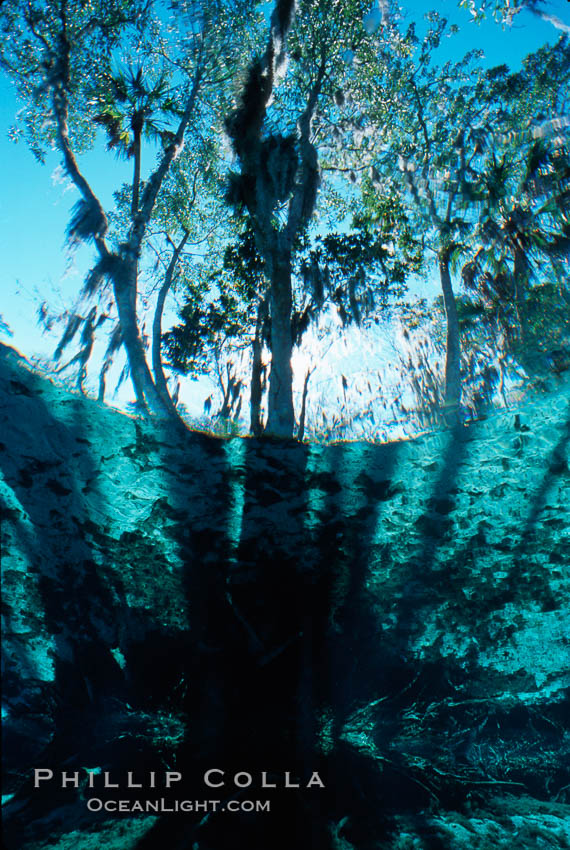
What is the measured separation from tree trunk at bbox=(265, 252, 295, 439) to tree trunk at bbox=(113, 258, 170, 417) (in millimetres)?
2064

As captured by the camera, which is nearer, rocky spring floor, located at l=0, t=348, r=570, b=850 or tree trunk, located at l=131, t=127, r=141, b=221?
rocky spring floor, located at l=0, t=348, r=570, b=850

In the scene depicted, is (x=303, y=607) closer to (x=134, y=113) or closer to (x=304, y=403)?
(x=304, y=403)

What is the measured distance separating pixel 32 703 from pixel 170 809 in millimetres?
920

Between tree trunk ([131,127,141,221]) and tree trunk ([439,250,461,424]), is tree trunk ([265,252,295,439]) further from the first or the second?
tree trunk ([131,127,141,221])

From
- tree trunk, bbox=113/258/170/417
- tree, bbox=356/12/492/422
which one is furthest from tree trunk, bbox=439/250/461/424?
tree trunk, bbox=113/258/170/417

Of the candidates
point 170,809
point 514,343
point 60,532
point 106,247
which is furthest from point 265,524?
point 514,343

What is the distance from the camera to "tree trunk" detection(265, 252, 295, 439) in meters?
7.05

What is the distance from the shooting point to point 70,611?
242 centimetres

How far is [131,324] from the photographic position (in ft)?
23.7

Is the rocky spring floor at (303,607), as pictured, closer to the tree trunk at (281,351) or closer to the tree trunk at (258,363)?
the tree trunk at (281,351)

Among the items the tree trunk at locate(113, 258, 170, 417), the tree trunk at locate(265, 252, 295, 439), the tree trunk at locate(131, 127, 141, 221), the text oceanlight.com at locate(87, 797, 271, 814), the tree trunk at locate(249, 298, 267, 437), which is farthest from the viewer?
the tree trunk at locate(249, 298, 267, 437)

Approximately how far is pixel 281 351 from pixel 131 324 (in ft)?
8.87

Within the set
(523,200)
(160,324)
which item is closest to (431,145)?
(523,200)

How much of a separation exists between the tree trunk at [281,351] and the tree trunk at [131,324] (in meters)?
2.06
